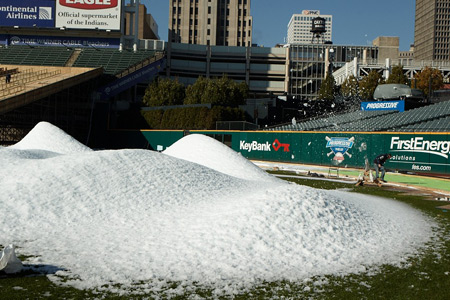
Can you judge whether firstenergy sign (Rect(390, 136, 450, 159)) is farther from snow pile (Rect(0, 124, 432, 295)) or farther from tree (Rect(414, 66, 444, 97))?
tree (Rect(414, 66, 444, 97))

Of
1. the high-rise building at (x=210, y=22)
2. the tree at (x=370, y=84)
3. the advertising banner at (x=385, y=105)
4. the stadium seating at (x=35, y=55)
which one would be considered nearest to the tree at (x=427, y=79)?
the tree at (x=370, y=84)

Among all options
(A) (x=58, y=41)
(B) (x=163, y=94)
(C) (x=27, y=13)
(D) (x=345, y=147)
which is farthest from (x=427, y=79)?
(C) (x=27, y=13)

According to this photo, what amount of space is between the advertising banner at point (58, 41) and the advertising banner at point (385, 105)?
4010cm

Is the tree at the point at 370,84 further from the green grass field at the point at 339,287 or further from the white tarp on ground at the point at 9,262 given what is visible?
the white tarp on ground at the point at 9,262

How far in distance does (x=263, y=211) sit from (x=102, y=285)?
4.47m

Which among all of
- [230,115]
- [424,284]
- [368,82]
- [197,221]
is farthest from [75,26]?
[424,284]

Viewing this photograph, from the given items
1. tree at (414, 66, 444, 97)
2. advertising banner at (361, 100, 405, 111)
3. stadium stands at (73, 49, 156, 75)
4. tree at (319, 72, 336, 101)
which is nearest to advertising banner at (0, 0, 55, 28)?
stadium stands at (73, 49, 156, 75)

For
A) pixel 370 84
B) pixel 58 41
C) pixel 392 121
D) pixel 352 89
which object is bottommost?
pixel 392 121

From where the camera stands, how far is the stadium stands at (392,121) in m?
33.8

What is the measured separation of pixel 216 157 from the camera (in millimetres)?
22406

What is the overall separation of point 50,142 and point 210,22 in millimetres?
106931

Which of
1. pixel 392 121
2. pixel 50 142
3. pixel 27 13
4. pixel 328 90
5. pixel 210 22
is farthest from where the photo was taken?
pixel 210 22

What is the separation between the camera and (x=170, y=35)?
126 m

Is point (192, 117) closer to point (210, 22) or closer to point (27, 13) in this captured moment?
point (27, 13)
